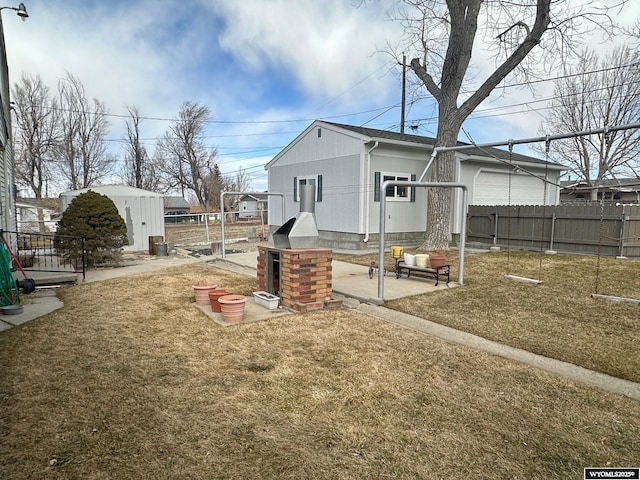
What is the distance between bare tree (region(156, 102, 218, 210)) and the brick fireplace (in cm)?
2909

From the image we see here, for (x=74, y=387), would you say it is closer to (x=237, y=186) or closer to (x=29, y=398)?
(x=29, y=398)

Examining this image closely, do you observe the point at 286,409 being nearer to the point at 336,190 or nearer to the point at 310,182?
the point at 336,190

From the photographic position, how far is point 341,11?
11.3 metres

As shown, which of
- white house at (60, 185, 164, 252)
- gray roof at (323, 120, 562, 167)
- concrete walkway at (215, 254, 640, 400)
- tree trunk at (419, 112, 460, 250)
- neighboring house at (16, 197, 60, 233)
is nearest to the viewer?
concrete walkway at (215, 254, 640, 400)

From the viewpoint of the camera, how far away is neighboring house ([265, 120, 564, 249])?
11203mm

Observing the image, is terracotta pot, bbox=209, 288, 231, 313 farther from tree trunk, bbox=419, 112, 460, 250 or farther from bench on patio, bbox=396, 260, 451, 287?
tree trunk, bbox=419, 112, 460, 250

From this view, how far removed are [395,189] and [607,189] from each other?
214 inches

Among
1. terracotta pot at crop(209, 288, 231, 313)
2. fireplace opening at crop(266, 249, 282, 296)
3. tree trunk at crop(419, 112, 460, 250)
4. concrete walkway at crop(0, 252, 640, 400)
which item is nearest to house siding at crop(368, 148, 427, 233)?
tree trunk at crop(419, 112, 460, 250)

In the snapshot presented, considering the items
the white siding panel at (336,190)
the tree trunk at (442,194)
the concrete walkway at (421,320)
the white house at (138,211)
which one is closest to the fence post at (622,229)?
the tree trunk at (442,194)

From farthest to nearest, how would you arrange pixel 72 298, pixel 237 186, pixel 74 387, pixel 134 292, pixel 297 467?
pixel 237 186, pixel 134 292, pixel 72 298, pixel 74 387, pixel 297 467

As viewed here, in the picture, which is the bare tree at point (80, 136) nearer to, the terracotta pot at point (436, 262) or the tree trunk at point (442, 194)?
the tree trunk at point (442, 194)

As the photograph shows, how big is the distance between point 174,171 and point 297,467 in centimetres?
3523

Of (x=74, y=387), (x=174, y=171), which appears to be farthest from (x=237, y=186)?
(x=74, y=387)

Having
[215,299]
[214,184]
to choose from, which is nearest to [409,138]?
[215,299]
